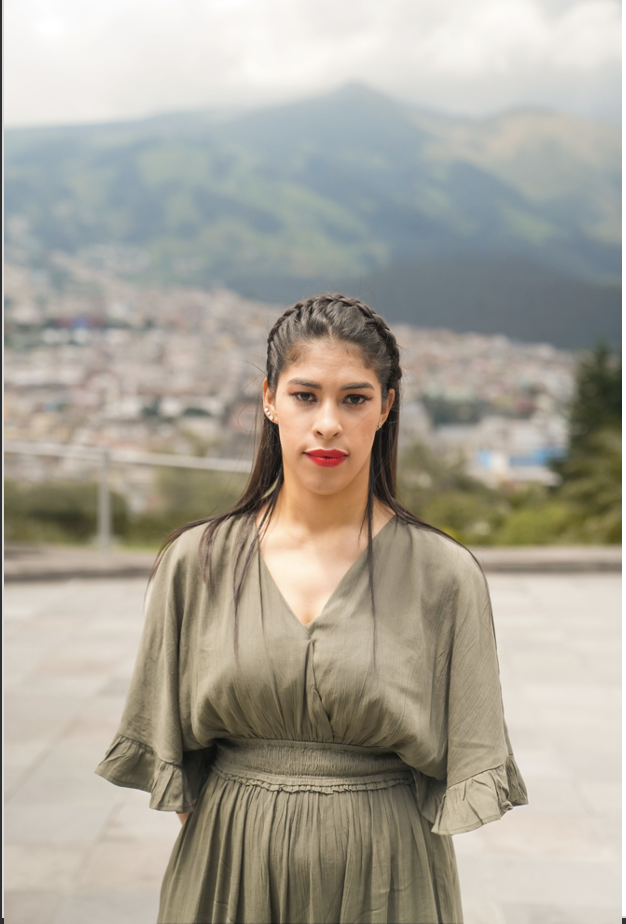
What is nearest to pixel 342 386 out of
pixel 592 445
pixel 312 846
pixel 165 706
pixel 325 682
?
pixel 325 682

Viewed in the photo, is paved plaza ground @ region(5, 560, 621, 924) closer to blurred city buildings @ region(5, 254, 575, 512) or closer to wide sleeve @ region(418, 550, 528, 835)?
wide sleeve @ region(418, 550, 528, 835)

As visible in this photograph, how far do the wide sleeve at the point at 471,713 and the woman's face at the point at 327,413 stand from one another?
0.77 feet

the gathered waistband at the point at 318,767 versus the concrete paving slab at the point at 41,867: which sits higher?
the gathered waistband at the point at 318,767

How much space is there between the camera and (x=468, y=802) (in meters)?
1.21

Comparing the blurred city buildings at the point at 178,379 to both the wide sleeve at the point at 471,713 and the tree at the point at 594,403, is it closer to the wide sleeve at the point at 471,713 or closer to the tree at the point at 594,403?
the tree at the point at 594,403

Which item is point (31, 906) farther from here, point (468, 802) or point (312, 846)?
point (468, 802)

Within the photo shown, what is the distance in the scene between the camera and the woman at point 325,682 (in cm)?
120

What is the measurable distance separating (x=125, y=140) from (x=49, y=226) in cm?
320

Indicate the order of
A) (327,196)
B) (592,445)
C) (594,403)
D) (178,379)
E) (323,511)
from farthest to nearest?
(327,196), (178,379), (594,403), (592,445), (323,511)

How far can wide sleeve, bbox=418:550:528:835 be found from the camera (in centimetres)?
123

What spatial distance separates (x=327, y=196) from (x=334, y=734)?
19.6 meters

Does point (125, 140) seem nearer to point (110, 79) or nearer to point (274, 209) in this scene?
point (110, 79)

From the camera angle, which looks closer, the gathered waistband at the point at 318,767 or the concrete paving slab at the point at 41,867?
the gathered waistband at the point at 318,767

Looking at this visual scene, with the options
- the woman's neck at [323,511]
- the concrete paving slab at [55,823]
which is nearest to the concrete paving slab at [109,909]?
the concrete paving slab at [55,823]
